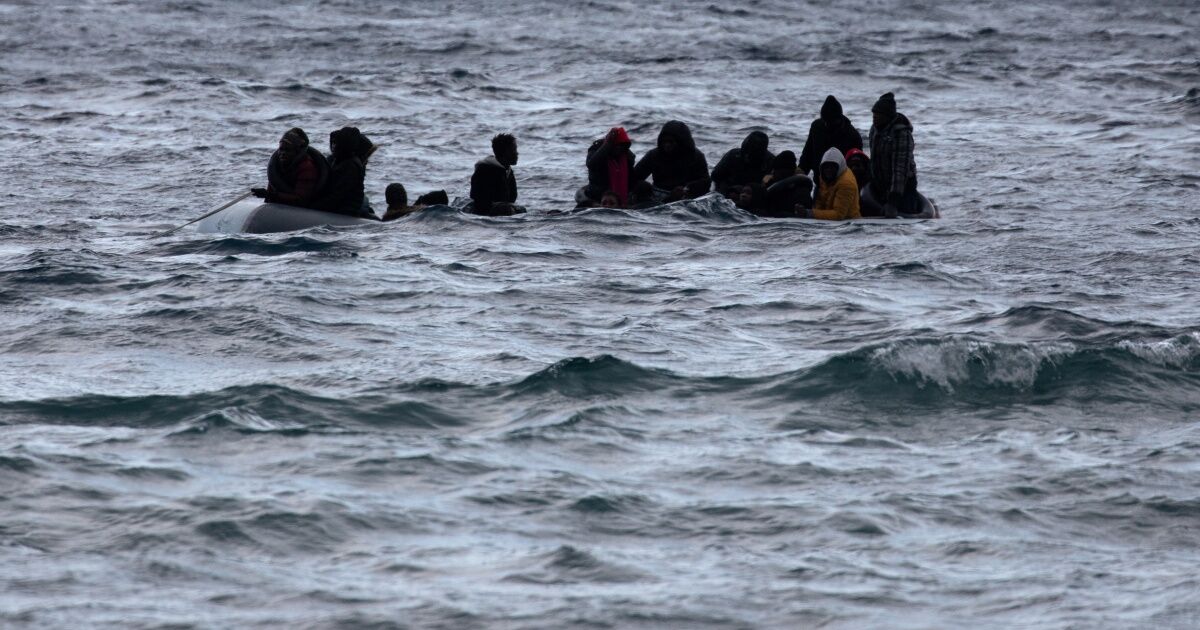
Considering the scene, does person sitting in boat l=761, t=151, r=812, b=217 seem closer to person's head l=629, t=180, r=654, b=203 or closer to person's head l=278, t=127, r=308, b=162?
person's head l=629, t=180, r=654, b=203

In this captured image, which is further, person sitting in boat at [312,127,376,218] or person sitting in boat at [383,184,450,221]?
person sitting in boat at [383,184,450,221]

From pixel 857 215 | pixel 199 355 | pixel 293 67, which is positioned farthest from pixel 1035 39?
pixel 199 355

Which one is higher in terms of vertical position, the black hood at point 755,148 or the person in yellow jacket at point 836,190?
the black hood at point 755,148

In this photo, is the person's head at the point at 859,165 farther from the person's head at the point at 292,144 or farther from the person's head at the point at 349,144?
the person's head at the point at 292,144

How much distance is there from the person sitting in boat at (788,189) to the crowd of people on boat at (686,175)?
10 millimetres

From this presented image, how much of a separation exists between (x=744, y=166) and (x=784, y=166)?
0.83m

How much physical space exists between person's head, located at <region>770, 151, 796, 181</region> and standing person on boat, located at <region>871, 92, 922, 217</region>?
818 mm

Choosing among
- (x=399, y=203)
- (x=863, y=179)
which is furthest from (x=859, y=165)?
(x=399, y=203)

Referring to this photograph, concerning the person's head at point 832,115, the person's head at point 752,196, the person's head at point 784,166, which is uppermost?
the person's head at point 832,115

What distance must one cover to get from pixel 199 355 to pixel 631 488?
4.20 m

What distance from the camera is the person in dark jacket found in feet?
60.3

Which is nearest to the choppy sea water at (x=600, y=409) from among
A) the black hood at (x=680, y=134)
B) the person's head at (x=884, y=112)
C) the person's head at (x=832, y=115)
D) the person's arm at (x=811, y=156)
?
the black hood at (x=680, y=134)

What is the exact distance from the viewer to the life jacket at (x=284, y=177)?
17625 millimetres

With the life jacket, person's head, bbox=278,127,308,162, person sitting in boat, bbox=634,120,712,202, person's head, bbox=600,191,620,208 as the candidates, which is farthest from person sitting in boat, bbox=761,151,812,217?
person's head, bbox=278,127,308,162
